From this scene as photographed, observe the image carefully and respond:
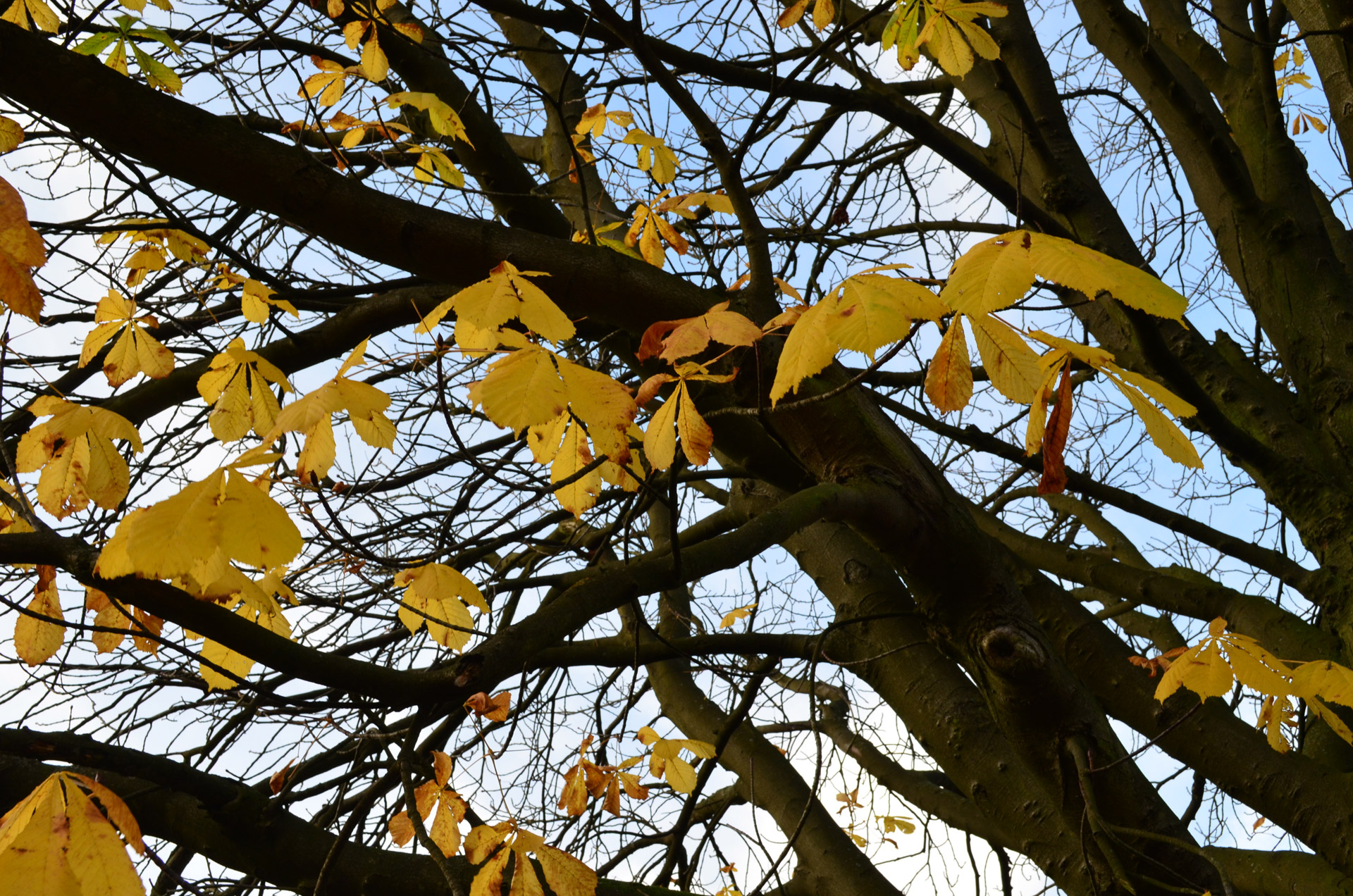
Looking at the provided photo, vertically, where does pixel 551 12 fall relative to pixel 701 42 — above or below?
below

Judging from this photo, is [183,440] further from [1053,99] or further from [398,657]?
[1053,99]

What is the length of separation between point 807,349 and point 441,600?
0.98 meters

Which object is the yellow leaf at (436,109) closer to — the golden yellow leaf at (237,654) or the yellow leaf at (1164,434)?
the golden yellow leaf at (237,654)

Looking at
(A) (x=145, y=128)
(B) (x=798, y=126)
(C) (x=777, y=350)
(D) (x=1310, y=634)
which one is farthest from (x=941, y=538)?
(B) (x=798, y=126)

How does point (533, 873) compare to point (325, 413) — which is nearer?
point (325, 413)

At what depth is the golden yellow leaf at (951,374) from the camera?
0.92 meters

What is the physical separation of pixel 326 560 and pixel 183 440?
806 mm

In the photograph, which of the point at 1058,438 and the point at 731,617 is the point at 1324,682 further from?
the point at 731,617

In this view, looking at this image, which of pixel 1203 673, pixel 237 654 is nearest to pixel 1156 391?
pixel 1203 673

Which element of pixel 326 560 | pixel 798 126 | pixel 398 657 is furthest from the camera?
pixel 798 126

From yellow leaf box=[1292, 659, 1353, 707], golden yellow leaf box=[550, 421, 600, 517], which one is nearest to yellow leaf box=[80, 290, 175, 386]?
golden yellow leaf box=[550, 421, 600, 517]

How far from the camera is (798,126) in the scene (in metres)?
2.96

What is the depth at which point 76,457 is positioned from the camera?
1486 mm

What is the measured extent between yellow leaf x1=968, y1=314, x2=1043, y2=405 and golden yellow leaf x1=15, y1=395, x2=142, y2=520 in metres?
1.32
